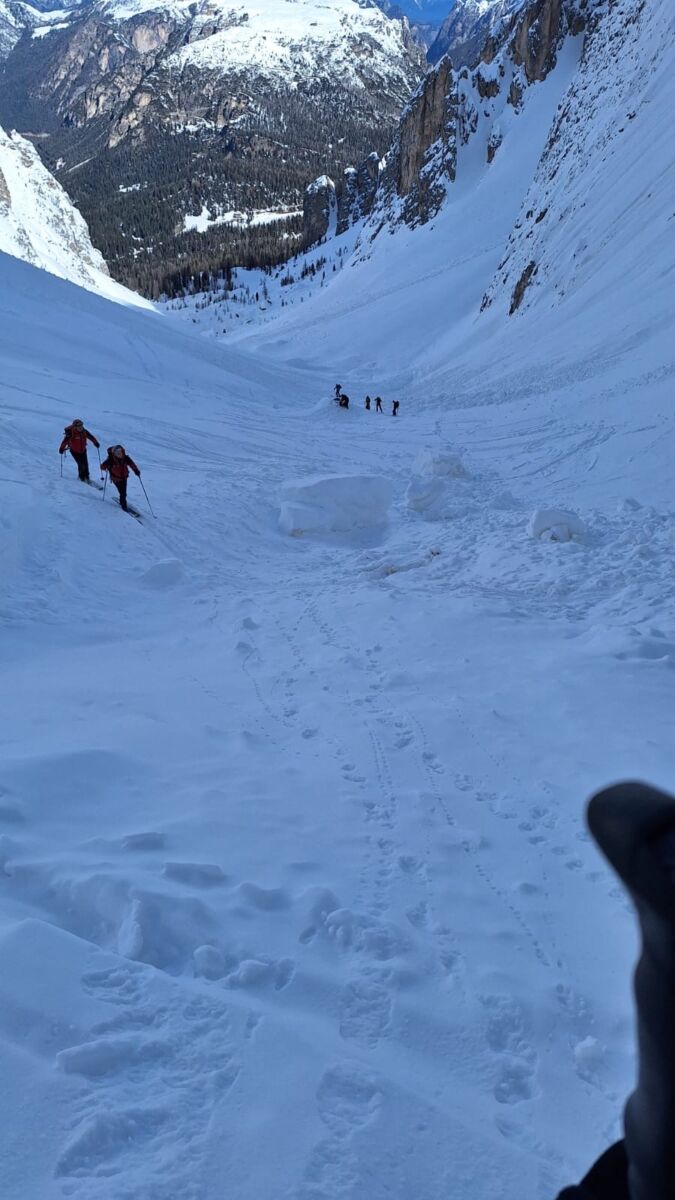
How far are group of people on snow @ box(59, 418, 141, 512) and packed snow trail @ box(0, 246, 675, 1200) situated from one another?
1.09 m

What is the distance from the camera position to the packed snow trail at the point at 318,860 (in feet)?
7.47

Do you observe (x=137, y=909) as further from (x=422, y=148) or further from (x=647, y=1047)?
(x=422, y=148)

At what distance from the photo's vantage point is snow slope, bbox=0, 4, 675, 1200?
230 centimetres

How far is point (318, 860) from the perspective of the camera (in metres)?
3.92

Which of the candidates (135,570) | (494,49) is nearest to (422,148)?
(494,49)

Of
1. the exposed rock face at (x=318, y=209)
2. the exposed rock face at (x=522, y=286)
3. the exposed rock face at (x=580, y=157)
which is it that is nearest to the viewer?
the exposed rock face at (x=580, y=157)

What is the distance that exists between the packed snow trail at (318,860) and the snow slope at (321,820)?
0.05ft

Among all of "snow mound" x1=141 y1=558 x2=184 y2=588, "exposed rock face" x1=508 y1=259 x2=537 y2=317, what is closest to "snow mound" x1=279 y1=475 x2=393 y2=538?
"snow mound" x1=141 y1=558 x2=184 y2=588

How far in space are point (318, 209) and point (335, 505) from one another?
481ft

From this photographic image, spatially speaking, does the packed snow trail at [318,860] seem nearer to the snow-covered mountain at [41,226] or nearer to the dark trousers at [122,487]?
the dark trousers at [122,487]

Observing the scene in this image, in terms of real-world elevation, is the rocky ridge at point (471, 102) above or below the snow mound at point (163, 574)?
above

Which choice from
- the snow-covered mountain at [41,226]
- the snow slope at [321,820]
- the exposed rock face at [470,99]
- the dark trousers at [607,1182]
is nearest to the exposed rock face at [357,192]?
the exposed rock face at [470,99]

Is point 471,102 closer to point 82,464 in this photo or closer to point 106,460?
point 82,464

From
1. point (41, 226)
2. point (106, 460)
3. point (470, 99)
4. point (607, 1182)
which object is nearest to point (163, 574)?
point (106, 460)
